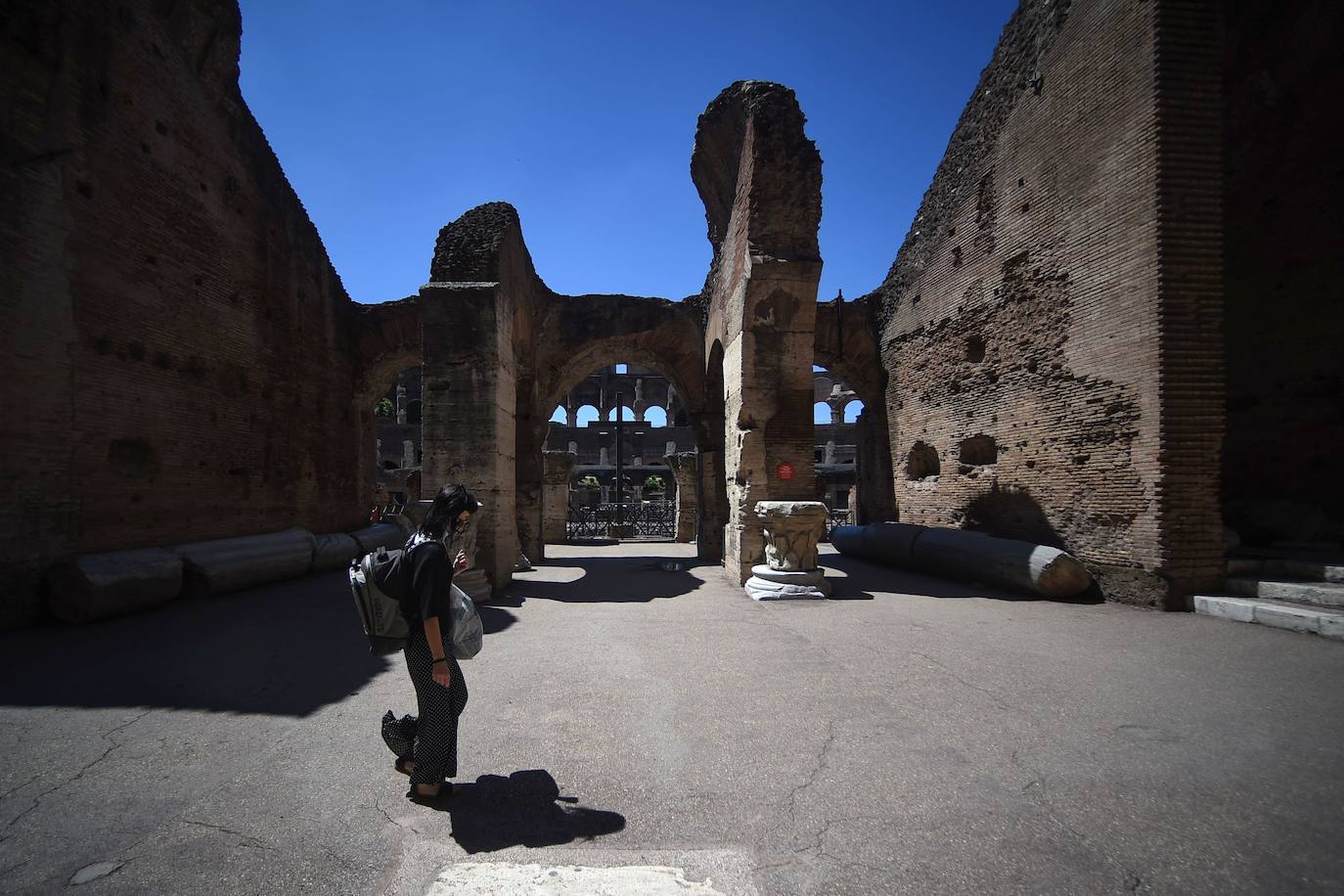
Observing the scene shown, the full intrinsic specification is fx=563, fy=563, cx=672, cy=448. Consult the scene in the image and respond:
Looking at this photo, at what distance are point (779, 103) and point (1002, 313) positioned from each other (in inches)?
196

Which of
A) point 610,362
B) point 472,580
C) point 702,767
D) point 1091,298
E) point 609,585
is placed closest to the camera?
point 702,767

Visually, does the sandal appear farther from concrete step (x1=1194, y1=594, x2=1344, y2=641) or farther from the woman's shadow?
concrete step (x1=1194, y1=594, x2=1344, y2=641)

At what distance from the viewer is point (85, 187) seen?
7078 mm

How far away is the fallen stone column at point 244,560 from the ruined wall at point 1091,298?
1149 centimetres

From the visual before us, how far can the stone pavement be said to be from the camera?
207 cm

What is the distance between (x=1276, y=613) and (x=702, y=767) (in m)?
6.22

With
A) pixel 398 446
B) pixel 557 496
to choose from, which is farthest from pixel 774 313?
pixel 398 446

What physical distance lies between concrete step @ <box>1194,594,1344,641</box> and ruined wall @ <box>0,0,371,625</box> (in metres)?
12.6

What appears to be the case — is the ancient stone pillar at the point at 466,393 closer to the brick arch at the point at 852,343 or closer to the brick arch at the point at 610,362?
the brick arch at the point at 610,362

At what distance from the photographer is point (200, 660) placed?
15.4ft

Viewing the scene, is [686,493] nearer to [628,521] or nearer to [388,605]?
[628,521]

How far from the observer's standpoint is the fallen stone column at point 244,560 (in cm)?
743

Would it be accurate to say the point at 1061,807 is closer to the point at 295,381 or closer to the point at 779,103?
the point at 779,103

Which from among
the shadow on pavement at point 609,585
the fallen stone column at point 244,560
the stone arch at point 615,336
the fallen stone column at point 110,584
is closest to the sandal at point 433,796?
the shadow on pavement at point 609,585
